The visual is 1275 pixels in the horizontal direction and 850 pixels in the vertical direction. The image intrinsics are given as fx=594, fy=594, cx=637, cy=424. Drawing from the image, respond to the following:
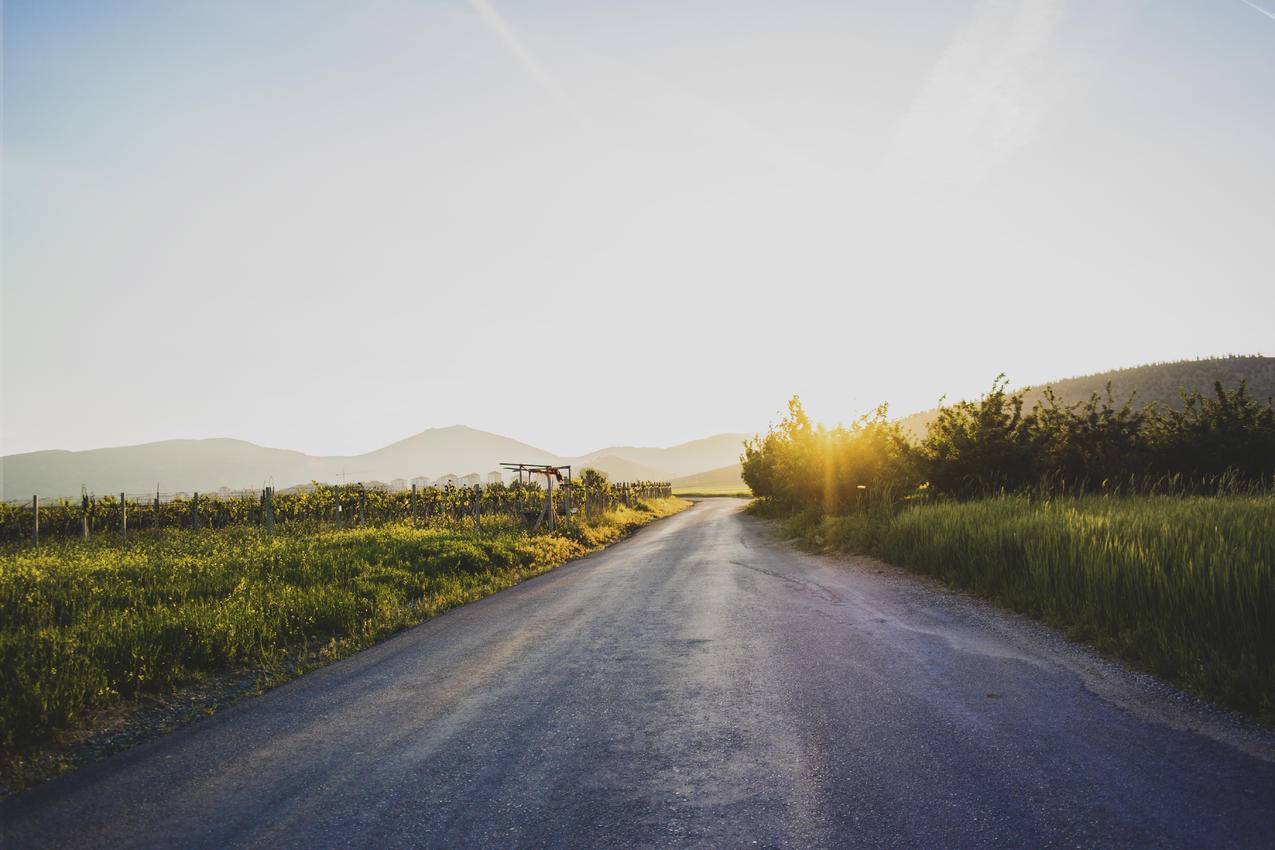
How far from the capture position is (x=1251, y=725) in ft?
12.8

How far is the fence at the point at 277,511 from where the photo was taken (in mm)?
24625

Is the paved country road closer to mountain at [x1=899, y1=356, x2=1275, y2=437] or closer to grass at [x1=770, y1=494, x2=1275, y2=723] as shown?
grass at [x1=770, y1=494, x2=1275, y2=723]

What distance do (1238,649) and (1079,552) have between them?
2.78 meters

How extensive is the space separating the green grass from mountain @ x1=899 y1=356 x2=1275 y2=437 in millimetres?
84588

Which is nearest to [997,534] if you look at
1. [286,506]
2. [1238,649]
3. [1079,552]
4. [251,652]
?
[1079,552]

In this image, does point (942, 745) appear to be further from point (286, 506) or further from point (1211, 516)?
point (286, 506)

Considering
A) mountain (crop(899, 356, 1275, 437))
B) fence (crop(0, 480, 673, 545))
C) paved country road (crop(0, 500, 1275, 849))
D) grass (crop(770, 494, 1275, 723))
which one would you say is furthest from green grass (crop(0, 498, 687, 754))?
mountain (crop(899, 356, 1275, 437))

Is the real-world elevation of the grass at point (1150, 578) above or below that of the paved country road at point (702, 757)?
above

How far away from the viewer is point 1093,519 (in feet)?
27.6

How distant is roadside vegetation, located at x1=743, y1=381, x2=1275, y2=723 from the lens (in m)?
5.20

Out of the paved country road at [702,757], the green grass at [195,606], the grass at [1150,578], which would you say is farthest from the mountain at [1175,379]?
the paved country road at [702,757]

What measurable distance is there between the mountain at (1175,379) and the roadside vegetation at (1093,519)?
71603 millimetres

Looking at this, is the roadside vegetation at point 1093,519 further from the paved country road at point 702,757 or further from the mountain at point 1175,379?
the mountain at point 1175,379

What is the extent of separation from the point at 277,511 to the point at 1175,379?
127 meters
